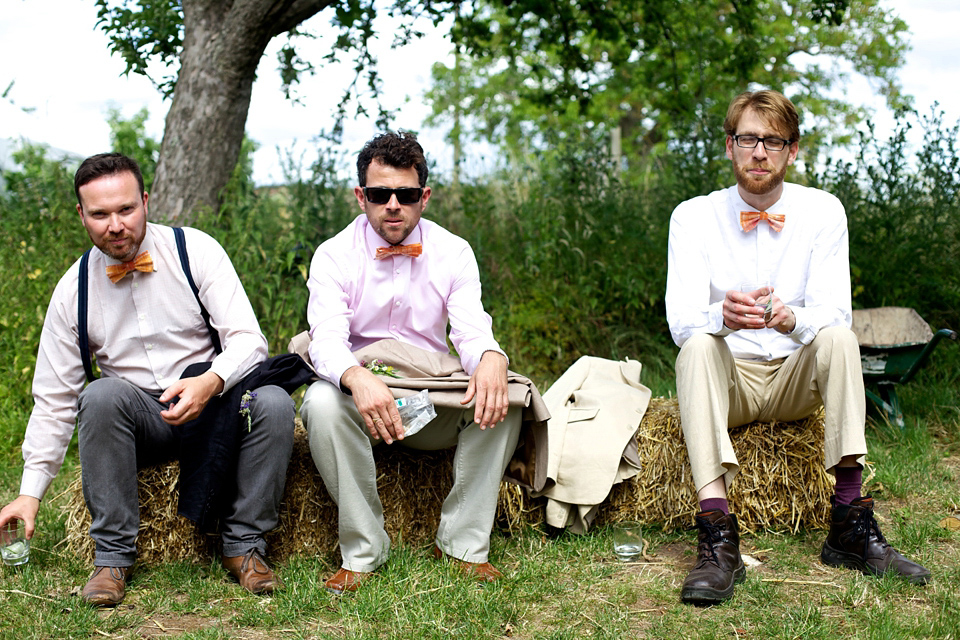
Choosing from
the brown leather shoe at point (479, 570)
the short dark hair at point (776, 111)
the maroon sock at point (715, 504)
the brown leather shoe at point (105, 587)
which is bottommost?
the brown leather shoe at point (105, 587)

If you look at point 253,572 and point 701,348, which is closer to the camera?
point 253,572

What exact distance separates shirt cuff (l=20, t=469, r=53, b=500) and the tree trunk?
315 cm

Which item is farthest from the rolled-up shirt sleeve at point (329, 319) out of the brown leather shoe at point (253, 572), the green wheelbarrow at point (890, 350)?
the green wheelbarrow at point (890, 350)

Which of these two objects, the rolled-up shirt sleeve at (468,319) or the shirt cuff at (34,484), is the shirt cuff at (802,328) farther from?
the shirt cuff at (34,484)

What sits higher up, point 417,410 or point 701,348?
point 701,348

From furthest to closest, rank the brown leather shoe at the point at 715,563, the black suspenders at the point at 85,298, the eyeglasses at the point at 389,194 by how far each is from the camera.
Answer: the eyeglasses at the point at 389,194
the black suspenders at the point at 85,298
the brown leather shoe at the point at 715,563

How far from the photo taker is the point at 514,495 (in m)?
3.68

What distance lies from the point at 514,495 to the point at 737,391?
1.05 metres

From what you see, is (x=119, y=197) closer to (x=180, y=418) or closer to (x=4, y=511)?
(x=180, y=418)

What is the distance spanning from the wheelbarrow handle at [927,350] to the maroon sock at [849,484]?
1524mm

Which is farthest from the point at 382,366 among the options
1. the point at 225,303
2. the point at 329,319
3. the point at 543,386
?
the point at 543,386

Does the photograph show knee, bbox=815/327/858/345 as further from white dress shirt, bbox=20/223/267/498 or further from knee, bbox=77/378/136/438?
knee, bbox=77/378/136/438

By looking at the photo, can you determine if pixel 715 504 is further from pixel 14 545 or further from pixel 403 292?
pixel 14 545

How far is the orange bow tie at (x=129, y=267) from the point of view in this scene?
10.7 ft
